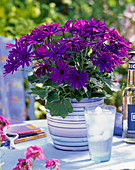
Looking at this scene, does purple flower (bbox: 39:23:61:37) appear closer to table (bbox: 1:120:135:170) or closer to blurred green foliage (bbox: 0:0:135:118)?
table (bbox: 1:120:135:170)

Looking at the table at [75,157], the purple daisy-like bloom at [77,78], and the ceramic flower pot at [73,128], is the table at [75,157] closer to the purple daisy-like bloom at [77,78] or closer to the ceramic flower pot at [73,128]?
the ceramic flower pot at [73,128]

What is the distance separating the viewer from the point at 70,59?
100cm

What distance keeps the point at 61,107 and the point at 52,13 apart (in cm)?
252

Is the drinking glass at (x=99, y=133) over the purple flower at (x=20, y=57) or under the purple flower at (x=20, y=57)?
under

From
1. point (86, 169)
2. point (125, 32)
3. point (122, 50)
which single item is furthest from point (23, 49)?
point (125, 32)

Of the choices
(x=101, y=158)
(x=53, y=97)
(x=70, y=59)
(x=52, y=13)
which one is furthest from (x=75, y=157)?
(x=52, y=13)

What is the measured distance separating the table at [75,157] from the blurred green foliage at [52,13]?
165 cm

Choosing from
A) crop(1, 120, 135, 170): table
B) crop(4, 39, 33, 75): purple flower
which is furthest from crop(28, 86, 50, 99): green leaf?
crop(1, 120, 135, 170): table

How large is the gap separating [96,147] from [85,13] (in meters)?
2.97

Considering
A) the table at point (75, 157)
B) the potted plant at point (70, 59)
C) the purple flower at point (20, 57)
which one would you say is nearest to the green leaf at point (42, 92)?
the potted plant at point (70, 59)

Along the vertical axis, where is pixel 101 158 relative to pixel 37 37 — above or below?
below

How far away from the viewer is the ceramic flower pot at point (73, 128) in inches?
39.4

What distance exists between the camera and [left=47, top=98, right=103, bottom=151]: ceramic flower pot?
39.4 inches

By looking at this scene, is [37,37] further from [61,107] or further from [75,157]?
[75,157]
